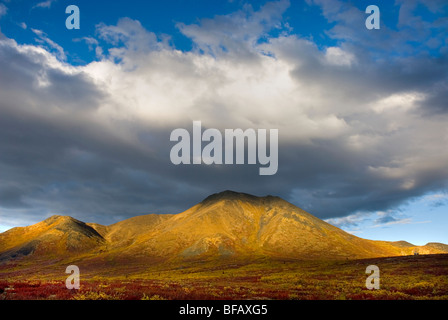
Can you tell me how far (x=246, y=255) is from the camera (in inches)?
7638

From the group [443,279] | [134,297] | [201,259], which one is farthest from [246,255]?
[134,297]
